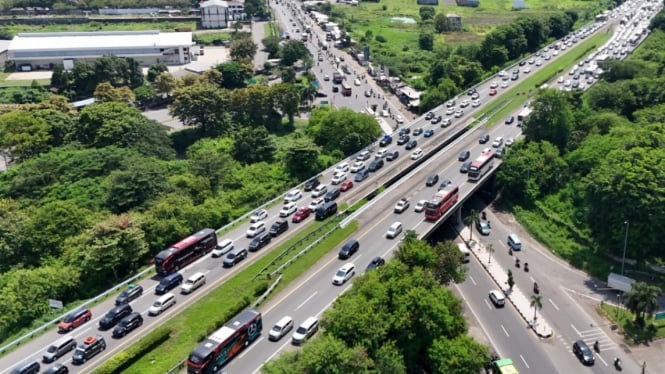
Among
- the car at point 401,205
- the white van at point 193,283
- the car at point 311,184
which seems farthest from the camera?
the car at point 311,184

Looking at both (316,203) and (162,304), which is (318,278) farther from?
(316,203)

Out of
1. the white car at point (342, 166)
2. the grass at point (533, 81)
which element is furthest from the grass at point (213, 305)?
the grass at point (533, 81)

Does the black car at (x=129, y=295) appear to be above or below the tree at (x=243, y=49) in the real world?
below

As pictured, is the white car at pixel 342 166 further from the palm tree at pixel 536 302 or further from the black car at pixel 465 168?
the palm tree at pixel 536 302

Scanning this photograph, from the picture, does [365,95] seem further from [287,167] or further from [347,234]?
[347,234]

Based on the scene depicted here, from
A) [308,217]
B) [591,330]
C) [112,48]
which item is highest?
[112,48]

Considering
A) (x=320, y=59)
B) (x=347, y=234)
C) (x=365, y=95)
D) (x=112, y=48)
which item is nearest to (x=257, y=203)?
(x=347, y=234)
